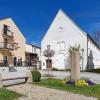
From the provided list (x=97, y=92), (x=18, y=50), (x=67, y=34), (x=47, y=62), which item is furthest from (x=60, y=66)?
(x=97, y=92)

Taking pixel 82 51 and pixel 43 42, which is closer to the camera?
pixel 82 51

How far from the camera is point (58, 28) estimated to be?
5078 cm

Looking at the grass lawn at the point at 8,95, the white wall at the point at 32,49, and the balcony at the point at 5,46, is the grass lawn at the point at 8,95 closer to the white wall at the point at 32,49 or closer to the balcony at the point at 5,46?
the balcony at the point at 5,46

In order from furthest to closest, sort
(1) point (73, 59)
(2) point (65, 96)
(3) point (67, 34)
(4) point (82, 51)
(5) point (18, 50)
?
(5) point (18, 50), (3) point (67, 34), (4) point (82, 51), (1) point (73, 59), (2) point (65, 96)

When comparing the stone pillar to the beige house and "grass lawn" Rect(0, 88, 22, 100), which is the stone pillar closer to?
"grass lawn" Rect(0, 88, 22, 100)

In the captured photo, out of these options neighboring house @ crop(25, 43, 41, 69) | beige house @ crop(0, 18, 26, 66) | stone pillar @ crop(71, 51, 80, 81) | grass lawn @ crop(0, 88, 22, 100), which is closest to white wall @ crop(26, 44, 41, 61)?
neighboring house @ crop(25, 43, 41, 69)

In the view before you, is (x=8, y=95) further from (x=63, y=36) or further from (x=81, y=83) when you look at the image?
(x=63, y=36)

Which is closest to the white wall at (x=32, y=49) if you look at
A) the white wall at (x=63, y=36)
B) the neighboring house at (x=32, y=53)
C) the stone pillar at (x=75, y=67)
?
the neighboring house at (x=32, y=53)

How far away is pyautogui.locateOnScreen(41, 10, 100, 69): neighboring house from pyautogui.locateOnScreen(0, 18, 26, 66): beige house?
537 centimetres

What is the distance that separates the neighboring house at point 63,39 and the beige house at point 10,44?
5367 millimetres

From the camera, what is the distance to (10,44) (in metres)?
50.4

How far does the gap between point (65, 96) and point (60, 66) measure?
1486 inches

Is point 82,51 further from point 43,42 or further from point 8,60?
point 8,60

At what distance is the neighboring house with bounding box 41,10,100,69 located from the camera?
160ft
